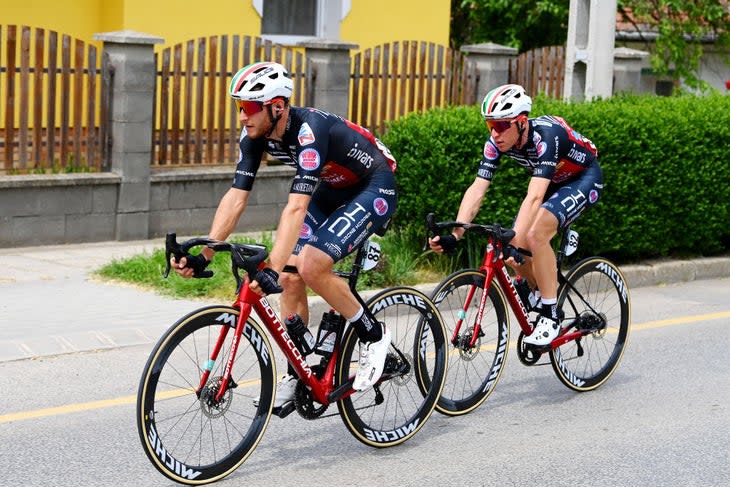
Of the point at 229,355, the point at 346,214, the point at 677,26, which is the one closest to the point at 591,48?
the point at 346,214

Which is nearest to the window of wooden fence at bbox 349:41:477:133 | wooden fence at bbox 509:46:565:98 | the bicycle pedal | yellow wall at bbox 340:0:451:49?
yellow wall at bbox 340:0:451:49

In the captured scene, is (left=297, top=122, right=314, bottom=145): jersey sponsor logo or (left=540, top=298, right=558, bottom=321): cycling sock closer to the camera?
(left=297, top=122, right=314, bottom=145): jersey sponsor logo

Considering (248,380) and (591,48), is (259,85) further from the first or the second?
(591,48)

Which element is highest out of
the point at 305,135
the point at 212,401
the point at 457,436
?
the point at 305,135

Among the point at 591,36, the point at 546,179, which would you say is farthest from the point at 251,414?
the point at 591,36

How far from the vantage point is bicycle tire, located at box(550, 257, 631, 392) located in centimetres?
802

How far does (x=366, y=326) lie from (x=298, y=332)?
0.35m

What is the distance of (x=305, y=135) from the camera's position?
624cm

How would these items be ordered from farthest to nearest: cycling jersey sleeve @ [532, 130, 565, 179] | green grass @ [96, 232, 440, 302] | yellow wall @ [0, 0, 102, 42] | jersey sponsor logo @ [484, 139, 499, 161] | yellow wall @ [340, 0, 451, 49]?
1. yellow wall @ [340, 0, 451, 49]
2. yellow wall @ [0, 0, 102, 42]
3. green grass @ [96, 232, 440, 302]
4. jersey sponsor logo @ [484, 139, 499, 161]
5. cycling jersey sleeve @ [532, 130, 565, 179]

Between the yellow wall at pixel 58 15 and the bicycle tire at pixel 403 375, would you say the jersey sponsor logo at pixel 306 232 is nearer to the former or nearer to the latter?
the bicycle tire at pixel 403 375

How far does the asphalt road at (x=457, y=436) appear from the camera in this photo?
638cm

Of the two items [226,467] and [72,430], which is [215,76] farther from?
→ [226,467]

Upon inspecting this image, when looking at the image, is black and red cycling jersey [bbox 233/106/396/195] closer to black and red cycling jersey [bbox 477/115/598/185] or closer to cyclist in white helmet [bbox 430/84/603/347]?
cyclist in white helmet [bbox 430/84/603/347]

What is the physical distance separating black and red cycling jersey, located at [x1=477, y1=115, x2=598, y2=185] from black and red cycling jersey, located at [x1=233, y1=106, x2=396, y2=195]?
979 mm
